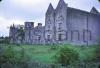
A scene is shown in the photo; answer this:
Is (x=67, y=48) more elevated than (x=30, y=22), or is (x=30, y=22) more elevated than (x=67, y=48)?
(x=30, y=22)

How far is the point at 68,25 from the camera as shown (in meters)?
56.4

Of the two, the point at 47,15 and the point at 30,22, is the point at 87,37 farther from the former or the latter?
the point at 30,22

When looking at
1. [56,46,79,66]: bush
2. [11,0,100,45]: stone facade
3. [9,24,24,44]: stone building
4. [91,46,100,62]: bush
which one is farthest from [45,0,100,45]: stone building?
[56,46,79,66]: bush

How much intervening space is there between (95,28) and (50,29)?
1045cm

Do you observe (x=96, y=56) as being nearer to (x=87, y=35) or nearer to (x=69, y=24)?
(x=69, y=24)

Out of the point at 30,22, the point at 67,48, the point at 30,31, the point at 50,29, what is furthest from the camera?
the point at 30,22

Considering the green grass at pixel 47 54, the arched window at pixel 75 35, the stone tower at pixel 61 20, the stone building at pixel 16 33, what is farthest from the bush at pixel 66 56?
the stone building at pixel 16 33

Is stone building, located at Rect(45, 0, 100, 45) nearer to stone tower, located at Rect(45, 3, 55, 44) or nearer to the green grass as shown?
stone tower, located at Rect(45, 3, 55, 44)

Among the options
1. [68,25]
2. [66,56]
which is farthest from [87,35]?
[66,56]

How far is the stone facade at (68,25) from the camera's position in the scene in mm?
56156

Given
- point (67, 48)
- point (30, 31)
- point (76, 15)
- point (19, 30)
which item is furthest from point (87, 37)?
point (67, 48)

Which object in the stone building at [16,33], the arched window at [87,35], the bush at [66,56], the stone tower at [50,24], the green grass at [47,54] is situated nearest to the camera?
the bush at [66,56]

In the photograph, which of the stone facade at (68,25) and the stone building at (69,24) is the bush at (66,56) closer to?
the stone facade at (68,25)

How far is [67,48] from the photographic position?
22734mm
